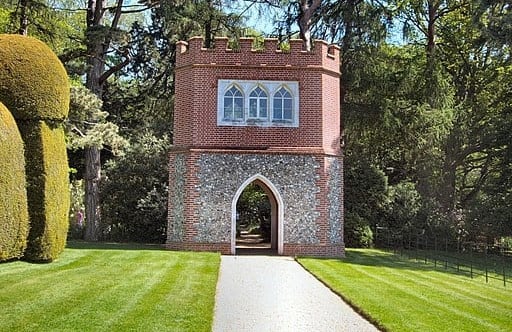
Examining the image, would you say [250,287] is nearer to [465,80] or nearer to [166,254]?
[166,254]

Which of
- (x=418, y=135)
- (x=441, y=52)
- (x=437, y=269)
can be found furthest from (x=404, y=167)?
(x=437, y=269)

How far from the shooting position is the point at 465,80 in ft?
109

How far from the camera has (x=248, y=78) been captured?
2064 centimetres

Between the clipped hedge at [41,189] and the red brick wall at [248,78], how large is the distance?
249 inches

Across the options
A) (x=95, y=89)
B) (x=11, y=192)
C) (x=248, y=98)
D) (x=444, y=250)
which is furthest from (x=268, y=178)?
(x=444, y=250)

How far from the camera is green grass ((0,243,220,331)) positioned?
8547 millimetres

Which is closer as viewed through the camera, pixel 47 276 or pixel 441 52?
pixel 47 276

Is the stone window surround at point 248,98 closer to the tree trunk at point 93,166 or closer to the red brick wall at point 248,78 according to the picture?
the red brick wall at point 248,78

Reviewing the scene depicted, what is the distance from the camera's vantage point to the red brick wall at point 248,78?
20484mm

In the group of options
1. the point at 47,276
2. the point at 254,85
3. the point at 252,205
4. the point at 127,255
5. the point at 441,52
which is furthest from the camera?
the point at 441,52

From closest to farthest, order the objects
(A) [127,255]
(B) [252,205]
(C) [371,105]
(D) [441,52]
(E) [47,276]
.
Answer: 1. (E) [47,276]
2. (A) [127,255]
3. (C) [371,105]
4. (B) [252,205]
5. (D) [441,52]

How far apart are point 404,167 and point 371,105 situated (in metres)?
5.49

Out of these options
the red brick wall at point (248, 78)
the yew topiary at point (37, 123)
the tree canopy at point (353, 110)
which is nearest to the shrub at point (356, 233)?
the tree canopy at point (353, 110)

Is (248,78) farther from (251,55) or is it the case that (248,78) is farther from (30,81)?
(30,81)
